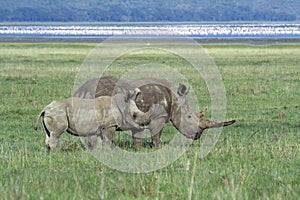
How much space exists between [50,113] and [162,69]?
24.8m

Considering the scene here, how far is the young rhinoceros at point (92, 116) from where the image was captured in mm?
13336

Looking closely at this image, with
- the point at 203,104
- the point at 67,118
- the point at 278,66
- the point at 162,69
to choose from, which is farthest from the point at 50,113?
the point at 278,66

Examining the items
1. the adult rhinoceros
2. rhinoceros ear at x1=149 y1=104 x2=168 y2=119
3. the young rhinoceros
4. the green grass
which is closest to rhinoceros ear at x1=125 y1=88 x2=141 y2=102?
the young rhinoceros

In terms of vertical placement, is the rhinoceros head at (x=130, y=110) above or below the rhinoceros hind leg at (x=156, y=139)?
above

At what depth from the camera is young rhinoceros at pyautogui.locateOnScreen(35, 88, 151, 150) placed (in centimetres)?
1334

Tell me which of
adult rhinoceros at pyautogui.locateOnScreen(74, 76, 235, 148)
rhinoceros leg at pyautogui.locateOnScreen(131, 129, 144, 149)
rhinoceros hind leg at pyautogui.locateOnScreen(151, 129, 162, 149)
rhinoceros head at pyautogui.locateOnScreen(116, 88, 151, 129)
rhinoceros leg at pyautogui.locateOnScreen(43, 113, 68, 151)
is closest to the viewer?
rhinoceros leg at pyautogui.locateOnScreen(43, 113, 68, 151)

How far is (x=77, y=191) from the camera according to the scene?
977 centimetres

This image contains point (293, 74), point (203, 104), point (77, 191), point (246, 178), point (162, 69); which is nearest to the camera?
point (77, 191)

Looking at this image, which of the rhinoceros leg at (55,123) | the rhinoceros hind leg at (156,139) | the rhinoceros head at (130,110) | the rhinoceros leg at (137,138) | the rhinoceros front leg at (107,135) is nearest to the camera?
the rhinoceros leg at (55,123)

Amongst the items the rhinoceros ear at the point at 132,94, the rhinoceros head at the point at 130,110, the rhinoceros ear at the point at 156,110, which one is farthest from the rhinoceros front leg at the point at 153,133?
the rhinoceros ear at the point at 132,94

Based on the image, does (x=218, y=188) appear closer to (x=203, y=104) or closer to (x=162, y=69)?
(x=203, y=104)

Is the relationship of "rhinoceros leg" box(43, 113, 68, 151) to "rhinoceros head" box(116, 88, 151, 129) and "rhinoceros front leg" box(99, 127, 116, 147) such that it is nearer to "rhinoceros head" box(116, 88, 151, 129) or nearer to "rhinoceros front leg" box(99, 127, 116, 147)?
"rhinoceros front leg" box(99, 127, 116, 147)

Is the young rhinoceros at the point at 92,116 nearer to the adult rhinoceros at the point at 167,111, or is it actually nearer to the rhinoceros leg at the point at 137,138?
the rhinoceros leg at the point at 137,138

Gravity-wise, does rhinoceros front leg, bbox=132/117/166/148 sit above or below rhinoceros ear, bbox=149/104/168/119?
below
